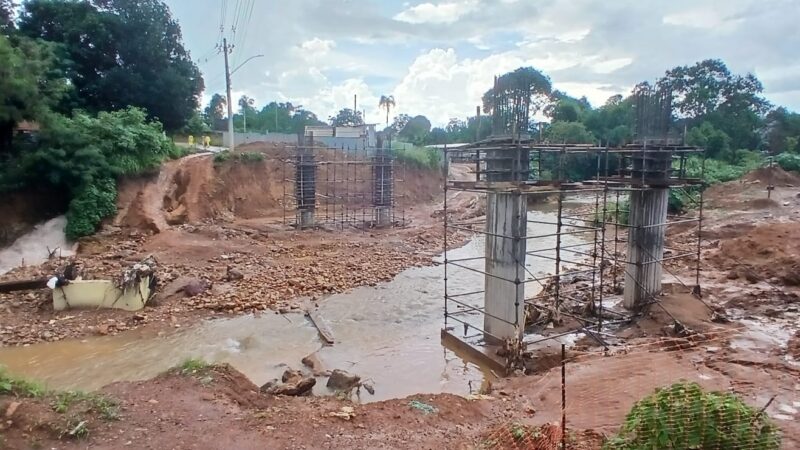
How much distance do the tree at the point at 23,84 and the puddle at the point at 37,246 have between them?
368cm

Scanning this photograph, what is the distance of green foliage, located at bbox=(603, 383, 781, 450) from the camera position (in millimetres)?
4742

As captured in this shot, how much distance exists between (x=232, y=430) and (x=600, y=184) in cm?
902

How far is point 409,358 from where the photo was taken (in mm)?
11828

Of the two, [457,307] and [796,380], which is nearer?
[796,380]

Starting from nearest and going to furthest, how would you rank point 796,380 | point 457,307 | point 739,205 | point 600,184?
point 796,380, point 600,184, point 457,307, point 739,205

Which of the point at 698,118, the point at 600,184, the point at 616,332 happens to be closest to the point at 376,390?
the point at 616,332

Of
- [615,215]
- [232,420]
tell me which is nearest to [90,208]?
[232,420]

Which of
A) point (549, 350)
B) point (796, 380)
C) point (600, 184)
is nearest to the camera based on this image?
point (796, 380)

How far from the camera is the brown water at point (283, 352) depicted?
34.8 ft

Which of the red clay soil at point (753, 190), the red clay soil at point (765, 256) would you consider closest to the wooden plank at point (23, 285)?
the red clay soil at point (765, 256)

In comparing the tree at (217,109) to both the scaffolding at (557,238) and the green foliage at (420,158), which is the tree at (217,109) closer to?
the green foliage at (420,158)

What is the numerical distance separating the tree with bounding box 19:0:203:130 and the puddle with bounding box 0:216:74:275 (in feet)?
26.9

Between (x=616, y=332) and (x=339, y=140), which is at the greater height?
(x=339, y=140)

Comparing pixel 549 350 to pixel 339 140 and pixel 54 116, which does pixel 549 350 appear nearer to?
pixel 54 116
